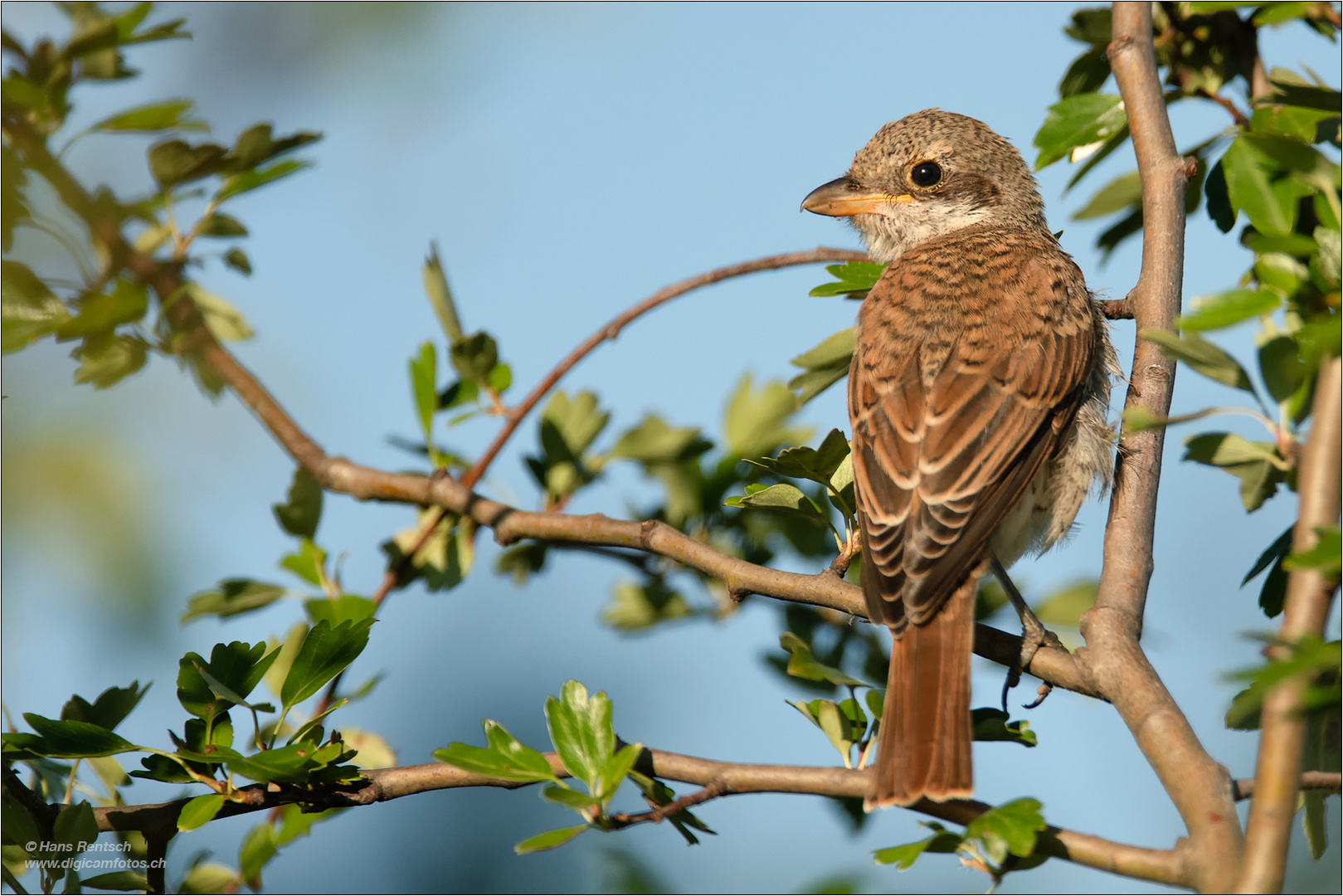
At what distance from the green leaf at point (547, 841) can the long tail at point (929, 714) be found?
583 millimetres

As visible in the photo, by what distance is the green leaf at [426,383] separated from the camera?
10.7ft

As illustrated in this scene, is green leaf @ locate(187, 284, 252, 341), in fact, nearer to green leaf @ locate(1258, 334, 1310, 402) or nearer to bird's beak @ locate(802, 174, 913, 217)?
bird's beak @ locate(802, 174, 913, 217)

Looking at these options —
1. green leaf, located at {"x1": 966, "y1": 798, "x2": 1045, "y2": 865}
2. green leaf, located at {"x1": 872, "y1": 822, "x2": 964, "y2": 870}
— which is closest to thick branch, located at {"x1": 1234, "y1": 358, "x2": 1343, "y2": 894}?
green leaf, located at {"x1": 966, "y1": 798, "x2": 1045, "y2": 865}

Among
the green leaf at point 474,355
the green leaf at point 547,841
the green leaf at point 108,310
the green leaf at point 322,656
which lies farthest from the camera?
the green leaf at point 474,355

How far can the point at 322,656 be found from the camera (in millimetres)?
2188

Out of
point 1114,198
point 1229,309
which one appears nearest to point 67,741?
point 1229,309

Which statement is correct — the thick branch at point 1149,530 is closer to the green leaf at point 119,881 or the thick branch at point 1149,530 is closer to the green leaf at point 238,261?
the green leaf at point 119,881

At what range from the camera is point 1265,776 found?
158 cm

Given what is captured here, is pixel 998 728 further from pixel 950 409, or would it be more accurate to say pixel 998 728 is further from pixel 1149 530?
pixel 950 409

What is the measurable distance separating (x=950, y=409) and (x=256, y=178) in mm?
2104

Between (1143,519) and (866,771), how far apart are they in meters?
0.91

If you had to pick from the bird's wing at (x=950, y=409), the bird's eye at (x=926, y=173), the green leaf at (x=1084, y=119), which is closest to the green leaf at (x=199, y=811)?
the bird's wing at (x=950, y=409)

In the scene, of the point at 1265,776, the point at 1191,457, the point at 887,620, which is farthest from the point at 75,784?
the point at 1191,457

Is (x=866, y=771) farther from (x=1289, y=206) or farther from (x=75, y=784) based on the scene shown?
(x=75, y=784)
